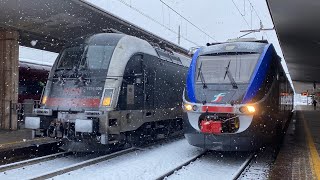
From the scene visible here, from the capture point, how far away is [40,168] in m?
8.16

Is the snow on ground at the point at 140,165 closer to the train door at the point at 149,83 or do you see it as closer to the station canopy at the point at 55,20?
the train door at the point at 149,83

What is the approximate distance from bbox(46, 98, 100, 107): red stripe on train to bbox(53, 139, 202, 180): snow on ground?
137cm

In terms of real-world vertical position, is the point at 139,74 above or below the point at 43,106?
above

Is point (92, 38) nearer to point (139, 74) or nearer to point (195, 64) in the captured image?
point (139, 74)

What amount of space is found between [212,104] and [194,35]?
80.2ft

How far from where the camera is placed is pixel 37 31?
14938mm

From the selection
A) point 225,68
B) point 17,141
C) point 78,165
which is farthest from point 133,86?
point 17,141

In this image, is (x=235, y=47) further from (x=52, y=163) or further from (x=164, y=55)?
(x=52, y=163)

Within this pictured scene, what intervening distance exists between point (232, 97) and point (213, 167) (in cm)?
155

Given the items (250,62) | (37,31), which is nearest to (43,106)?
(250,62)

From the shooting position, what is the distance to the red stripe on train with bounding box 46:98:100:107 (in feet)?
28.7

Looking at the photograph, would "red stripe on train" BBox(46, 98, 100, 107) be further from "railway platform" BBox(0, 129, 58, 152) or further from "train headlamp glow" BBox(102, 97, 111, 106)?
"railway platform" BBox(0, 129, 58, 152)

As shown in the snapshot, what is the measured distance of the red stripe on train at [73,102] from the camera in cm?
874

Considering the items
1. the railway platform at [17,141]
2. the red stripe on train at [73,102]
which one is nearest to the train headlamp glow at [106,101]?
the red stripe on train at [73,102]
